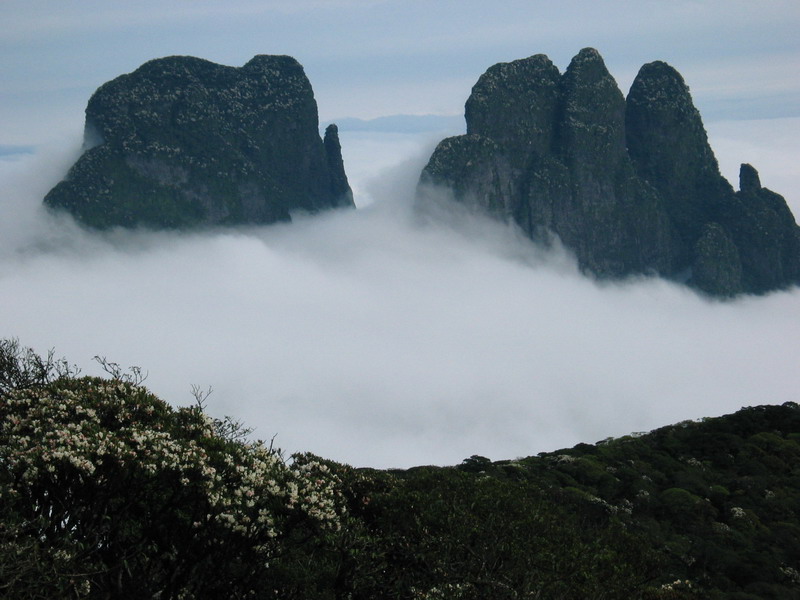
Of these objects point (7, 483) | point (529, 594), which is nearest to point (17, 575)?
point (7, 483)

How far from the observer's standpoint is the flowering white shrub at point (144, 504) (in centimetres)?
2280

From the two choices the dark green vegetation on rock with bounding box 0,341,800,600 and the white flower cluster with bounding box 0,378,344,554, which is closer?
the dark green vegetation on rock with bounding box 0,341,800,600

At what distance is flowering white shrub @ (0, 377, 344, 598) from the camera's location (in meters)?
22.8

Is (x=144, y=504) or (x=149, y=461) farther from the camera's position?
(x=144, y=504)

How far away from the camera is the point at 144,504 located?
25.0 m

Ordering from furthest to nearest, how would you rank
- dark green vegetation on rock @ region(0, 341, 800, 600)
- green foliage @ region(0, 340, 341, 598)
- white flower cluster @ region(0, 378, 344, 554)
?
white flower cluster @ region(0, 378, 344, 554) < dark green vegetation on rock @ region(0, 341, 800, 600) < green foliage @ region(0, 340, 341, 598)

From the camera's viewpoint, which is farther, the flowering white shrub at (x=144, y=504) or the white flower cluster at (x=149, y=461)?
the white flower cluster at (x=149, y=461)

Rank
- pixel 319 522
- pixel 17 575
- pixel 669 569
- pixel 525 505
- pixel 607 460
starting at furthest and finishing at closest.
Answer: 1. pixel 607 460
2. pixel 669 569
3. pixel 525 505
4. pixel 319 522
5. pixel 17 575

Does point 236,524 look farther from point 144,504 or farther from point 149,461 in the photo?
point 144,504

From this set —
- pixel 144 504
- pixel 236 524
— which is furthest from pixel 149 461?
pixel 236 524

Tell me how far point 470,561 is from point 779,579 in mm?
30162

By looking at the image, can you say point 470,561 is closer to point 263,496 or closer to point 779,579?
point 263,496

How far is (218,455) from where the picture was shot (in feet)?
87.1

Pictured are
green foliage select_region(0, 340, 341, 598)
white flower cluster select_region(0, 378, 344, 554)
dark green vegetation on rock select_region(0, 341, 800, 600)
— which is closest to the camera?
green foliage select_region(0, 340, 341, 598)
